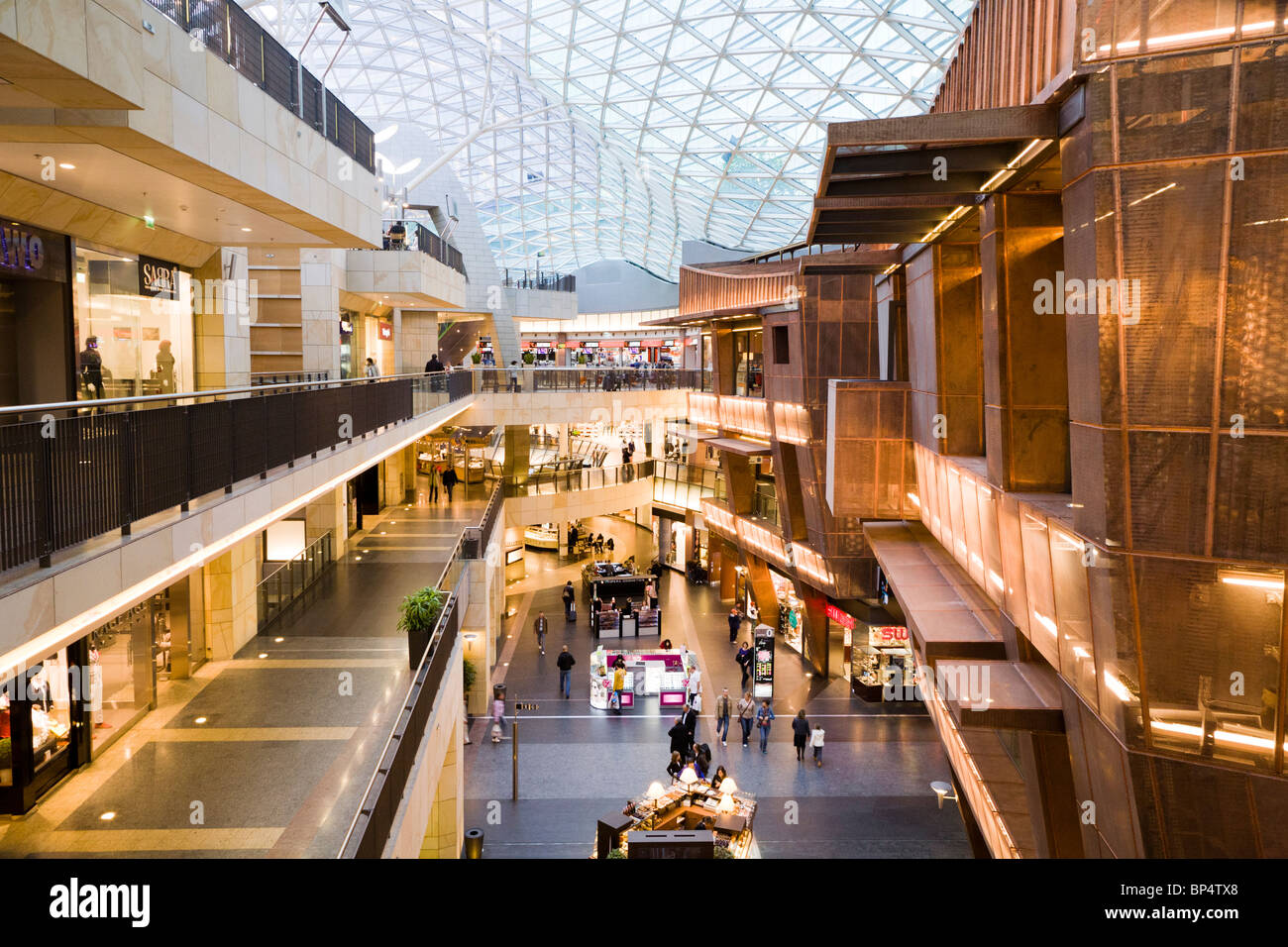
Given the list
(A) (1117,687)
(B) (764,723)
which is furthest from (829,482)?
(A) (1117,687)

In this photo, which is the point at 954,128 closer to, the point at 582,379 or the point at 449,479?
the point at 449,479

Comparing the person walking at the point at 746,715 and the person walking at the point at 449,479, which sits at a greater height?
the person walking at the point at 449,479

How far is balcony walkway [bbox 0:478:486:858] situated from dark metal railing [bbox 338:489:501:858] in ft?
1.70

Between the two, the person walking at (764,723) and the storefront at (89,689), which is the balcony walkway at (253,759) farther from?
the person walking at (764,723)

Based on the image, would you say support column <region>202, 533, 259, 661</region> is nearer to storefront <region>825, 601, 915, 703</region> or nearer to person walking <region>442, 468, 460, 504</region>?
storefront <region>825, 601, 915, 703</region>

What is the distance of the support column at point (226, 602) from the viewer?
1661cm

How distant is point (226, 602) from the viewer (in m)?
16.8

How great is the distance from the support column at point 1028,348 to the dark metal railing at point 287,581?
1566 centimetres

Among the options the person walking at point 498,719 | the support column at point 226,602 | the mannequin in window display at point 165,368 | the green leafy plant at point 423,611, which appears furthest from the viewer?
the person walking at point 498,719

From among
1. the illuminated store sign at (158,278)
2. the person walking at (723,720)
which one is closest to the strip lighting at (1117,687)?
the illuminated store sign at (158,278)

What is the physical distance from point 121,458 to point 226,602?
34.8 feet

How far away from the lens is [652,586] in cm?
4025
